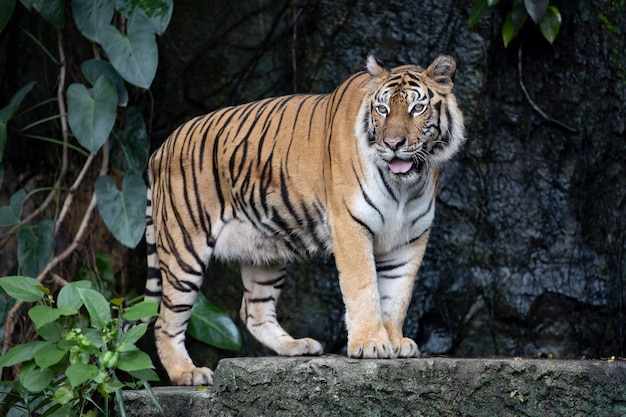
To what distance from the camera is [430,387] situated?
3754mm

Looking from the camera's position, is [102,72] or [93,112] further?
[102,72]

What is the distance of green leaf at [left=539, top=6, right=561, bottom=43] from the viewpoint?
6348mm

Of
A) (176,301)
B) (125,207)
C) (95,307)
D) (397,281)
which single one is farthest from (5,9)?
(397,281)

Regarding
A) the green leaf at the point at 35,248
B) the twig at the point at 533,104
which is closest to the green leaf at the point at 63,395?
the green leaf at the point at 35,248

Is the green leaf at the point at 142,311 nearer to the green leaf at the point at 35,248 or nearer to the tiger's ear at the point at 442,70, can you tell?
the tiger's ear at the point at 442,70

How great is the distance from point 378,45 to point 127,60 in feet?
6.43

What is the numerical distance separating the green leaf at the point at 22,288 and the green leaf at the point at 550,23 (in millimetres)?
3931

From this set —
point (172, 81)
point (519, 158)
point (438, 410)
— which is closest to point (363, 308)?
point (438, 410)

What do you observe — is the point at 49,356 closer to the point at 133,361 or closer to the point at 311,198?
the point at 133,361

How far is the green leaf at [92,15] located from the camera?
5.82 m

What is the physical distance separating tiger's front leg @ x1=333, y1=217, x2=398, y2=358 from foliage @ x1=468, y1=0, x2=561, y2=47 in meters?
2.53

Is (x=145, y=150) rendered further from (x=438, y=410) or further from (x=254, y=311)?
(x=438, y=410)

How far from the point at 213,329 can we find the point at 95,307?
6.14 ft

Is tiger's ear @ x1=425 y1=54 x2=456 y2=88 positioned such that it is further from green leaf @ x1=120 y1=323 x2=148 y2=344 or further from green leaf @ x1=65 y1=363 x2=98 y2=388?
green leaf @ x1=65 y1=363 x2=98 y2=388
